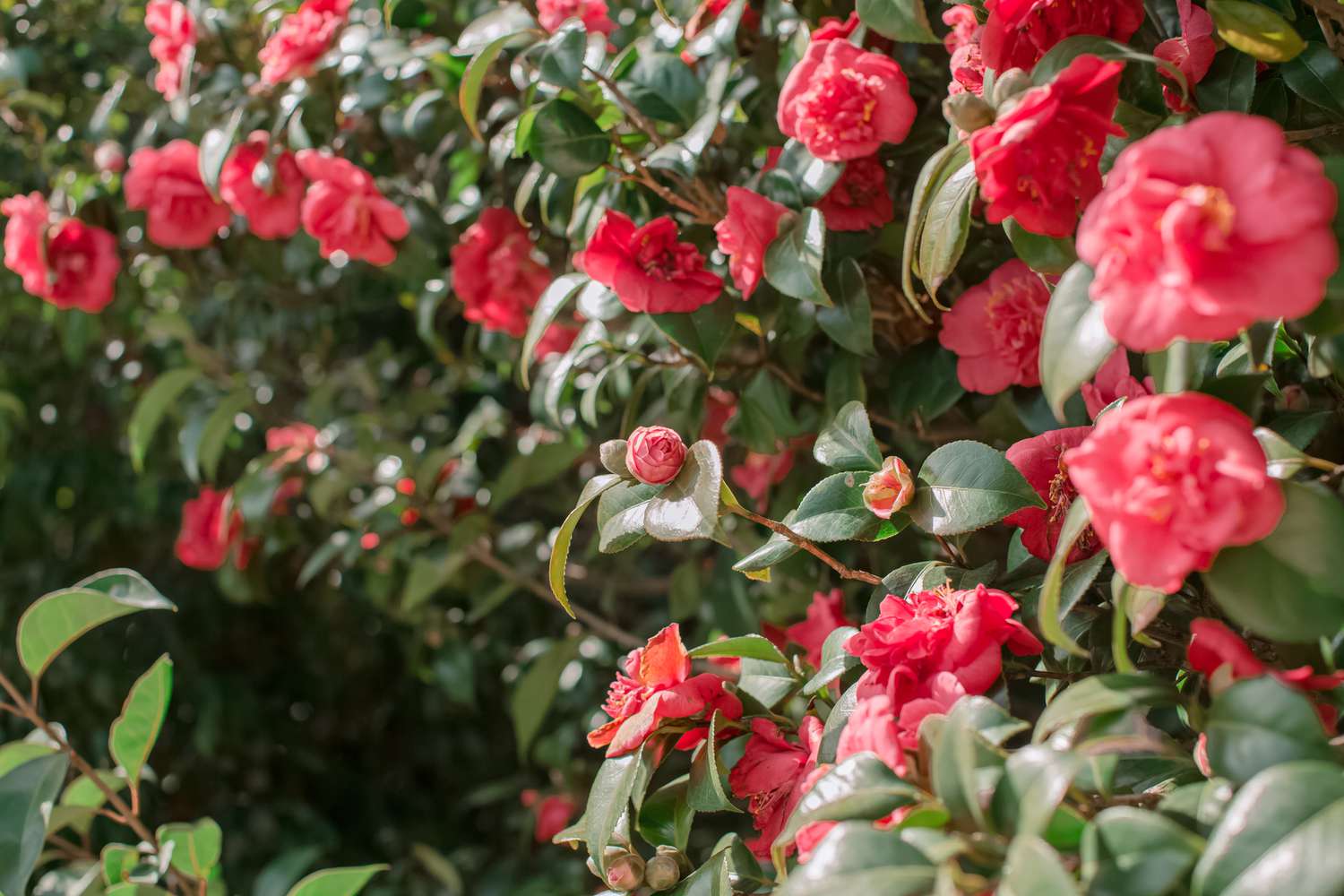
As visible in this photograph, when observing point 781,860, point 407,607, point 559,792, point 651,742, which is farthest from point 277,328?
point 781,860

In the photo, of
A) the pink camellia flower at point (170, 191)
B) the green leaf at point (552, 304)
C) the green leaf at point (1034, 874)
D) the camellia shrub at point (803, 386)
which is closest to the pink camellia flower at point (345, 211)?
the camellia shrub at point (803, 386)

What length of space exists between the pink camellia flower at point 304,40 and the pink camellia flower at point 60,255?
0.40m

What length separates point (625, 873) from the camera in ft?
2.26

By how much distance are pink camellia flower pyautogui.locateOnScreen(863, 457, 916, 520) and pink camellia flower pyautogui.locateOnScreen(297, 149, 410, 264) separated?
2.42ft

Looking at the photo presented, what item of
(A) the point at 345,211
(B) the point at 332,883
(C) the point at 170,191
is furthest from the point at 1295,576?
(C) the point at 170,191

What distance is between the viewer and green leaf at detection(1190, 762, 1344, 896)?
38 centimetres

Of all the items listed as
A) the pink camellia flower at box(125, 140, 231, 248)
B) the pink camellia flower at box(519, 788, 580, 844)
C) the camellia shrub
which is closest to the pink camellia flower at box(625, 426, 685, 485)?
the camellia shrub

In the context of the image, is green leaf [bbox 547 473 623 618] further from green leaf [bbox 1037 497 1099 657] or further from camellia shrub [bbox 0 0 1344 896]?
green leaf [bbox 1037 497 1099 657]

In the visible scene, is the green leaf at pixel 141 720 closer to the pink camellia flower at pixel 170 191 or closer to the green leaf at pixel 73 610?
the green leaf at pixel 73 610

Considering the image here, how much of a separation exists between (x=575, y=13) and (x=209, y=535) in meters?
0.96

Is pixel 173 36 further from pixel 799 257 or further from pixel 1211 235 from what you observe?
pixel 1211 235

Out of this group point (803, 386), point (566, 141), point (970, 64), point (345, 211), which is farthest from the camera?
point (345, 211)

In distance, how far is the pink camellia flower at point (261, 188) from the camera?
1.28 m

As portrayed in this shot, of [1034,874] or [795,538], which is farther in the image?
[795,538]
